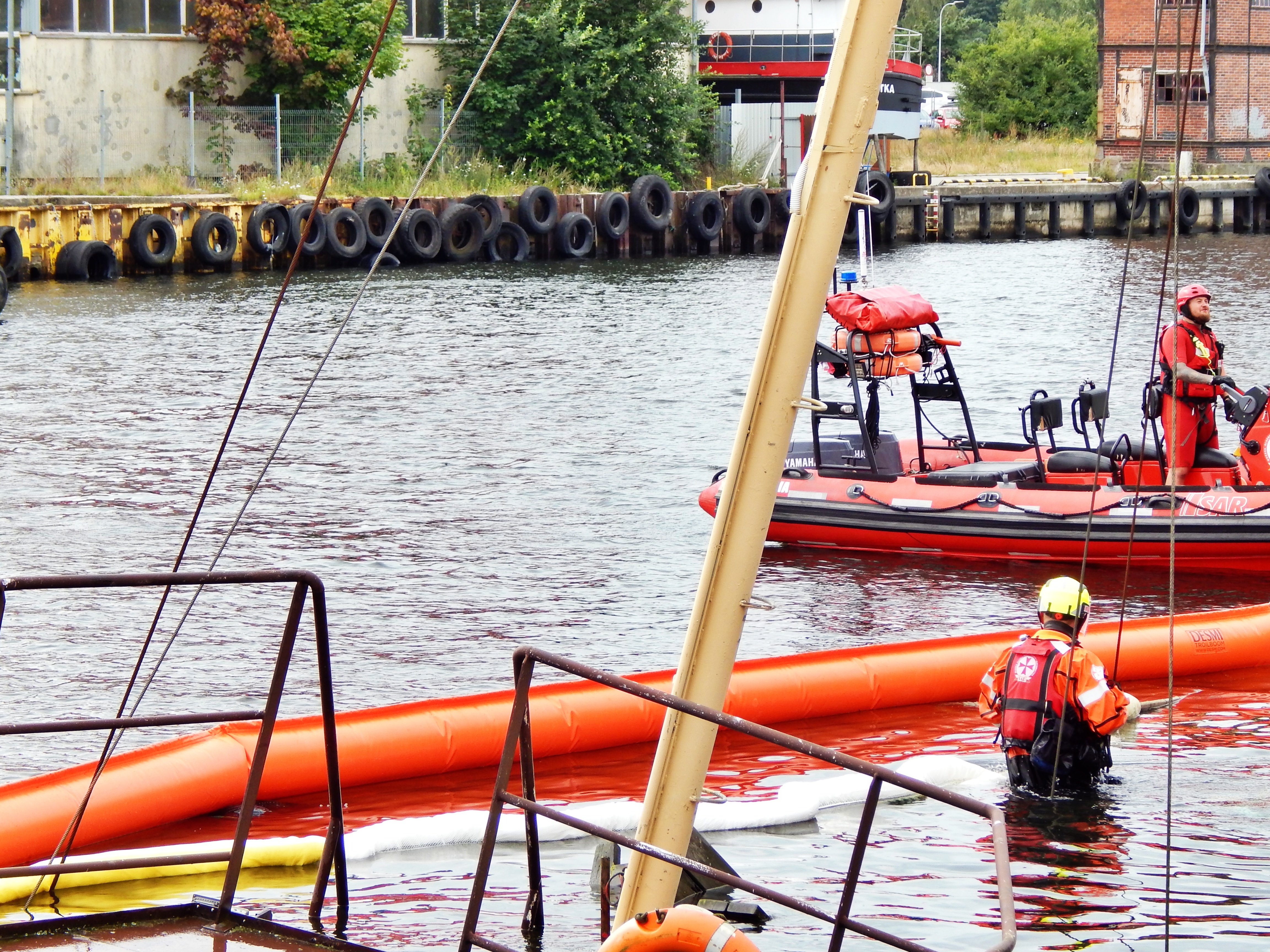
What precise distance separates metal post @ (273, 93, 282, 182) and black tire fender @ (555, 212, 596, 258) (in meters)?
6.78

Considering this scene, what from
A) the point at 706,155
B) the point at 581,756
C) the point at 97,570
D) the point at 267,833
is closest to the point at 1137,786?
the point at 581,756

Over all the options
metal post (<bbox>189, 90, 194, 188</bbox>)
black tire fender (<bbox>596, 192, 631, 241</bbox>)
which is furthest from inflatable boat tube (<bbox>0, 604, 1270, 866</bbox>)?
metal post (<bbox>189, 90, 194, 188</bbox>)

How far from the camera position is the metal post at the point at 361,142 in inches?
1756

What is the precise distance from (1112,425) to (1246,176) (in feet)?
124

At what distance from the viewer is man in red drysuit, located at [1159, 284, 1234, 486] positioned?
13.1 metres

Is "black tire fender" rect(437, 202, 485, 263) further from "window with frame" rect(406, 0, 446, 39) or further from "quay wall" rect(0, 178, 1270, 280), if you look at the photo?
"window with frame" rect(406, 0, 446, 39)

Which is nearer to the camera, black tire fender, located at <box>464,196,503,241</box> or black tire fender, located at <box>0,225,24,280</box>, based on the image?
black tire fender, located at <box>0,225,24,280</box>

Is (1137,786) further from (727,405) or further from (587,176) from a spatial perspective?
(587,176)

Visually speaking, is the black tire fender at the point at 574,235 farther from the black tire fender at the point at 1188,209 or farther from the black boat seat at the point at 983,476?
the black boat seat at the point at 983,476

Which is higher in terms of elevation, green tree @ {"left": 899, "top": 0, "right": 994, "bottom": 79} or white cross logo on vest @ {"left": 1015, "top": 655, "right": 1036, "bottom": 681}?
green tree @ {"left": 899, "top": 0, "right": 994, "bottom": 79}

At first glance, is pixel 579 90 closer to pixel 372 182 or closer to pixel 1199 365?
pixel 372 182

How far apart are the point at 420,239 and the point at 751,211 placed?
10124mm

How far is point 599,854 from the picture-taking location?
682 centimetres

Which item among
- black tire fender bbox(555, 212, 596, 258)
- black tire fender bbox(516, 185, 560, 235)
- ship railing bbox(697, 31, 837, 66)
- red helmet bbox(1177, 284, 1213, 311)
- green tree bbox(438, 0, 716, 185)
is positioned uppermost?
ship railing bbox(697, 31, 837, 66)
